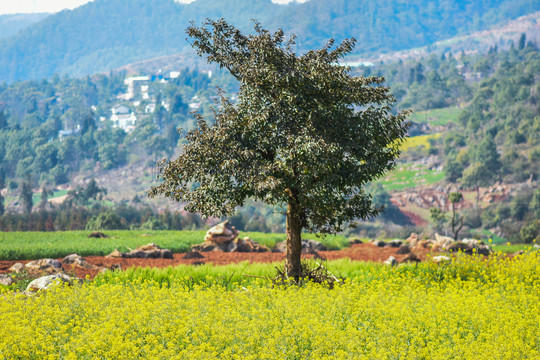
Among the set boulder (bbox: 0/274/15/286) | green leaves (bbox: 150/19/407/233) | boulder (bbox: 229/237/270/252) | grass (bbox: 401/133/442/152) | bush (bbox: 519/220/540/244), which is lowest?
bush (bbox: 519/220/540/244)

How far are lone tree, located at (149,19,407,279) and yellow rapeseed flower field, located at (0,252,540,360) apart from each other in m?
2.94

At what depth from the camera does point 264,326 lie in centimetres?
1055

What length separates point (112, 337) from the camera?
9664mm

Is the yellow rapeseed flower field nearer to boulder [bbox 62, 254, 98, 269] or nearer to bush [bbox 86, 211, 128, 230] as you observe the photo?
boulder [bbox 62, 254, 98, 269]

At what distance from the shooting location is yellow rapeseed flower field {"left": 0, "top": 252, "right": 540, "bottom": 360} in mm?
9422

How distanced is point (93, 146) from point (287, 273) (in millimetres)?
168854

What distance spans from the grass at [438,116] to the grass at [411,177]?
122 ft

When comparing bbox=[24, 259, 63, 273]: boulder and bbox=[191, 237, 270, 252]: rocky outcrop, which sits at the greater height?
bbox=[24, 259, 63, 273]: boulder

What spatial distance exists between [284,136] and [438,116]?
166256mm

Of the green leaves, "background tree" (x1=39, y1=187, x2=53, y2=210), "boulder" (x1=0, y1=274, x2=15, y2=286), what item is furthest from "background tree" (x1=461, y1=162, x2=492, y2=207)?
"boulder" (x1=0, y1=274, x2=15, y2=286)

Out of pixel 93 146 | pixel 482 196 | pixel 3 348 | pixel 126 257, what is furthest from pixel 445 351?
pixel 93 146

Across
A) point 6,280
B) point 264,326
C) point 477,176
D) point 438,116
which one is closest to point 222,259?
point 6,280

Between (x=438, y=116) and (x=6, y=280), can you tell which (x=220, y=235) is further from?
(x=438, y=116)

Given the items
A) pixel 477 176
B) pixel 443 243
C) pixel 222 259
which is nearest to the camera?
pixel 222 259
